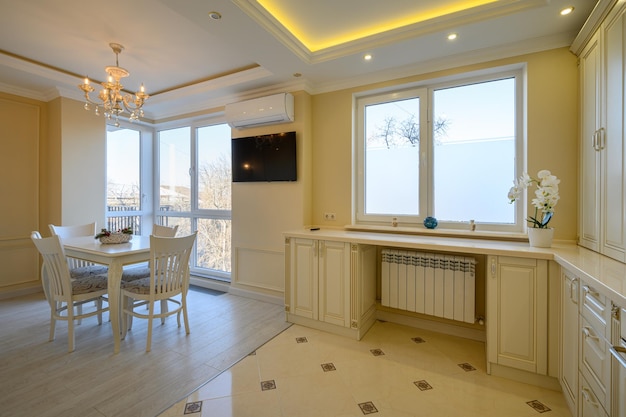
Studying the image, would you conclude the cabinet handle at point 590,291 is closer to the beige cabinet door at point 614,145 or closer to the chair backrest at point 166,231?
the beige cabinet door at point 614,145

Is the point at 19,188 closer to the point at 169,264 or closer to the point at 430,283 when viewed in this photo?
the point at 169,264

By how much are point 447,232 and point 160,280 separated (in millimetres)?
2619

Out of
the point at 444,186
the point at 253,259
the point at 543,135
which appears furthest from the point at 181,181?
the point at 543,135

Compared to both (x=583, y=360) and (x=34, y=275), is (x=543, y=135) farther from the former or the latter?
(x=34, y=275)

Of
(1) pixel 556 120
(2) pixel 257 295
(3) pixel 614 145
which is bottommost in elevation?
(2) pixel 257 295

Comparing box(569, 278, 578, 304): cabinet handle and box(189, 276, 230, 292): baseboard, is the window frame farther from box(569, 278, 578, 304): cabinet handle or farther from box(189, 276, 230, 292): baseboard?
box(569, 278, 578, 304): cabinet handle

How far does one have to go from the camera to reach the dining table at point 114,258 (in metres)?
2.32

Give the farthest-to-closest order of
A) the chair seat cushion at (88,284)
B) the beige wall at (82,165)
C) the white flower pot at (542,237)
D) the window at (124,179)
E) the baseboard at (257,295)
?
the window at (124,179), the beige wall at (82,165), the baseboard at (257,295), the chair seat cushion at (88,284), the white flower pot at (542,237)

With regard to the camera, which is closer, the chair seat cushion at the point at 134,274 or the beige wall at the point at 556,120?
the beige wall at the point at 556,120

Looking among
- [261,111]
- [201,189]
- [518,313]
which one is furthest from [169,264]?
[518,313]

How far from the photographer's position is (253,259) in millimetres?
3707

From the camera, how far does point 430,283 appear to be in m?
2.62

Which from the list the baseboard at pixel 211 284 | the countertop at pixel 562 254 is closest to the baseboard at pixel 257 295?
the baseboard at pixel 211 284

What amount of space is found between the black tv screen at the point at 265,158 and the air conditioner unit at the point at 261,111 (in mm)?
180
